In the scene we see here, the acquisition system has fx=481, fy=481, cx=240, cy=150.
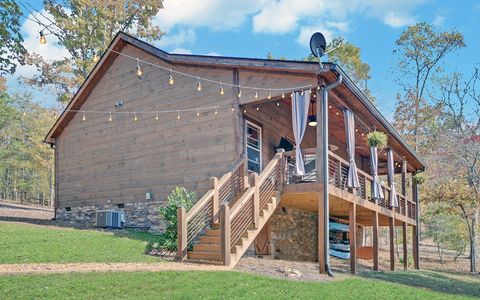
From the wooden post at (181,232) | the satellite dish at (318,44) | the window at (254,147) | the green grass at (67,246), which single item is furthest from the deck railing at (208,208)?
the satellite dish at (318,44)

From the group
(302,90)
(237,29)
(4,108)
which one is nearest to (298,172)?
(302,90)

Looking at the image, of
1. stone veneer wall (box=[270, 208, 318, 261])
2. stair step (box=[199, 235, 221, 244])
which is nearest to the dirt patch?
stair step (box=[199, 235, 221, 244])

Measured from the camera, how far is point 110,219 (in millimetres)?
14133

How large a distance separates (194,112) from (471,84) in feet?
60.3

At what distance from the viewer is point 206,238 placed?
1029cm

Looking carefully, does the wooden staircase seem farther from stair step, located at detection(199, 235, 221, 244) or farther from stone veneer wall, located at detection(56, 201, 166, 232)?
stone veneer wall, located at detection(56, 201, 166, 232)

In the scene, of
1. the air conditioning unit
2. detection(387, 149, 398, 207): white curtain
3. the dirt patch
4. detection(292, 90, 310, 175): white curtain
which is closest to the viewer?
the dirt patch

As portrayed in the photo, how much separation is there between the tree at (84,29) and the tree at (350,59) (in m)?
11.3

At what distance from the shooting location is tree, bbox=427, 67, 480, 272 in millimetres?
22781

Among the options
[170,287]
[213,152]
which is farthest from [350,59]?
[170,287]

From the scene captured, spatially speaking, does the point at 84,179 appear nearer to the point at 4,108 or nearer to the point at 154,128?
the point at 154,128

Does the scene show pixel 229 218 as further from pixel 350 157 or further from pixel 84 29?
pixel 84 29

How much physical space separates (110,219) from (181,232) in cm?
518

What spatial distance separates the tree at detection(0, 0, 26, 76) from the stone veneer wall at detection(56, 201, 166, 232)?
7206 mm
